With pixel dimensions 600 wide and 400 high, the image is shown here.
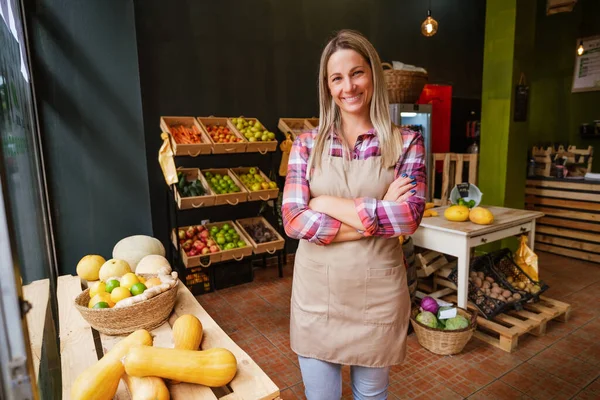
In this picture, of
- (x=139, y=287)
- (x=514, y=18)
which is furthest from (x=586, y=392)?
(x=514, y=18)

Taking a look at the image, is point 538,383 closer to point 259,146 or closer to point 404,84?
point 259,146

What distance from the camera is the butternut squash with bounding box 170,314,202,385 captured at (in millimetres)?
1375

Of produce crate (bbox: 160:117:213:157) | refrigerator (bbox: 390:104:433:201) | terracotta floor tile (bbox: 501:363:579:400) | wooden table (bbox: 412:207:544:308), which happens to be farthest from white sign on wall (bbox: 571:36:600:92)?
produce crate (bbox: 160:117:213:157)

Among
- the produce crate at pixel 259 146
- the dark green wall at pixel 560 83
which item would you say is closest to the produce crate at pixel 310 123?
the produce crate at pixel 259 146

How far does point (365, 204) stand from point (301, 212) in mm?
243

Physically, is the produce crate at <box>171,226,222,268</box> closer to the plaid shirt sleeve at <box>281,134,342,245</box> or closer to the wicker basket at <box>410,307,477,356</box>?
the wicker basket at <box>410,307,477,356</box>

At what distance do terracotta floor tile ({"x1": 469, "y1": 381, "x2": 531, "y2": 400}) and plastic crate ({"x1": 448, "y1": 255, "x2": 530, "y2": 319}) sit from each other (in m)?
0.64

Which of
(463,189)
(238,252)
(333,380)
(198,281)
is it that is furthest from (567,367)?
(198,281)

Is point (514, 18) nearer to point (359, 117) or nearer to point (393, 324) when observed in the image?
point (359, 117)

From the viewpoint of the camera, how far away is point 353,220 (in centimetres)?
142

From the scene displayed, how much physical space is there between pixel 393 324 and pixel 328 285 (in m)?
0.28

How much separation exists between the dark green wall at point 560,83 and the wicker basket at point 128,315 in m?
Answer: 7.38

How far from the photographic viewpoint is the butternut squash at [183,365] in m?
1.16

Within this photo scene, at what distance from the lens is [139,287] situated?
1622 mm
